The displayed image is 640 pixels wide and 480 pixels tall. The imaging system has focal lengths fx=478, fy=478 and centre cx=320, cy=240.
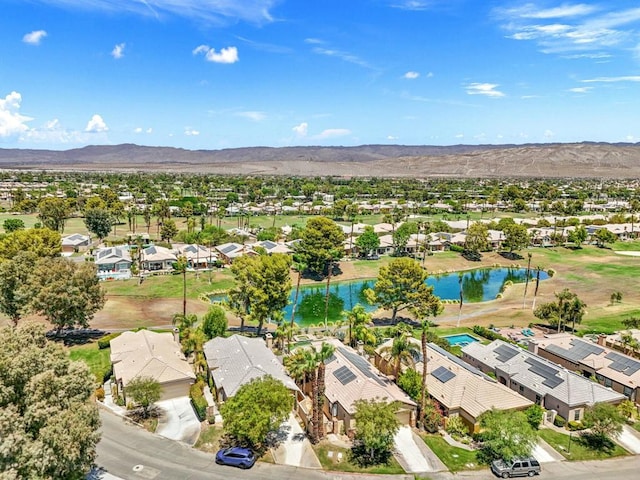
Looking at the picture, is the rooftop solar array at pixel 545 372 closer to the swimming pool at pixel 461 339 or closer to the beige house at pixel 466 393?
the beige house at pixel 466 393

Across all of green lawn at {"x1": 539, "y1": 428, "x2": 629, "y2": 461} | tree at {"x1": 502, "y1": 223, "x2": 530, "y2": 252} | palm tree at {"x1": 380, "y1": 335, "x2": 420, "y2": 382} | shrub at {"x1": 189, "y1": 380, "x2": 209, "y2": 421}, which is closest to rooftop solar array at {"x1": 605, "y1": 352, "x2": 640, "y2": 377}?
green lawn at {"x1": 539, "y1": 428, "x2": 629, "y2": 461}

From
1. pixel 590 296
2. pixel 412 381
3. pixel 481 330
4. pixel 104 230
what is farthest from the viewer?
pixel 104 230

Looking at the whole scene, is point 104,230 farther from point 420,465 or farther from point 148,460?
point 420,465

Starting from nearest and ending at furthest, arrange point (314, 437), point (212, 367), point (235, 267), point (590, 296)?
point (314, 437), point (212, 367), point (235, 267), point (590, 296)

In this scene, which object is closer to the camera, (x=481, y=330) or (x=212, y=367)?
(x=212, y=367)

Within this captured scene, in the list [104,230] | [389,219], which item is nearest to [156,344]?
[104,230]

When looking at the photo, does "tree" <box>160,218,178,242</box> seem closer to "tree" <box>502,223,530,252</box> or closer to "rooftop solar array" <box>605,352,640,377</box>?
"tree" <box>502,223,530,252</box>
